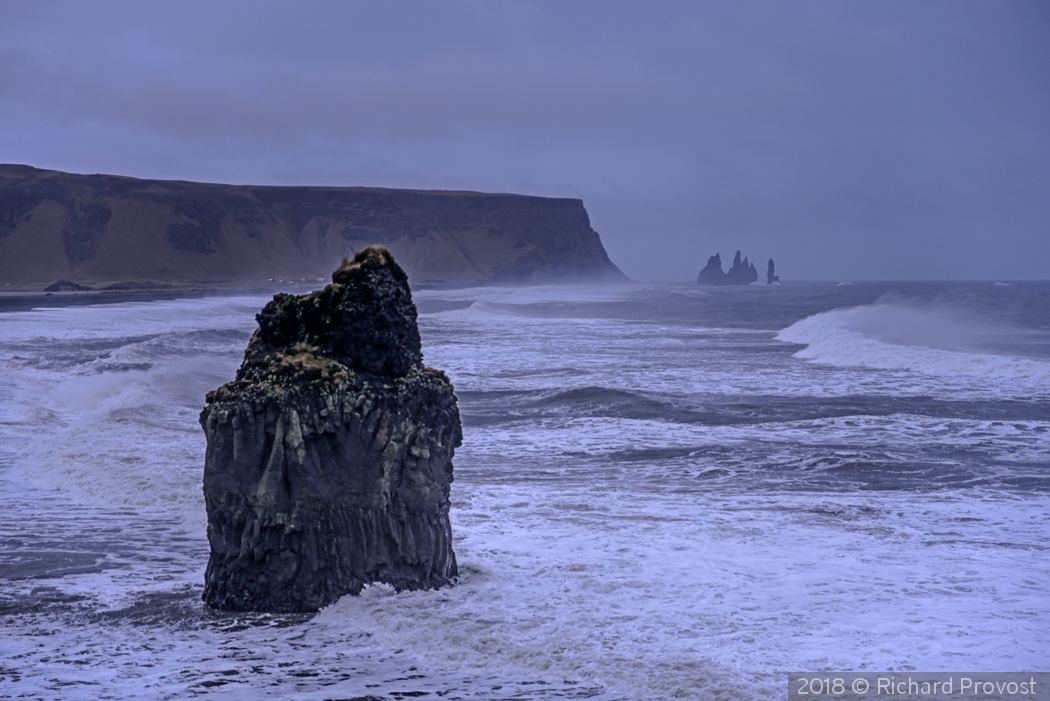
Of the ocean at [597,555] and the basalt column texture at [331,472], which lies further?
Result: the basalt column texture at [331,472]

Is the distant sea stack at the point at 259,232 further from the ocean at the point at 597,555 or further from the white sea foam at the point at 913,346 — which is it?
the ocean at the point at 597,555

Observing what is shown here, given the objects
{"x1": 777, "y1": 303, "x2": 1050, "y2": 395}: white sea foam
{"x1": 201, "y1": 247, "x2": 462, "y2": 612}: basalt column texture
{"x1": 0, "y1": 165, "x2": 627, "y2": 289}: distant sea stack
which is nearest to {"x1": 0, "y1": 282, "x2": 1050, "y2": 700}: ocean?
{"x1": 201, "y1": 247, "x2": 462, "y2": 612}: basalt column texture

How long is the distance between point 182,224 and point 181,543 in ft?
467

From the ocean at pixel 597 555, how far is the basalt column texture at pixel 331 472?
7.1 inches

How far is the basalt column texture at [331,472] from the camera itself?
19.0ft

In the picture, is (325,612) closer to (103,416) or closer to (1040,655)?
(1040,655)

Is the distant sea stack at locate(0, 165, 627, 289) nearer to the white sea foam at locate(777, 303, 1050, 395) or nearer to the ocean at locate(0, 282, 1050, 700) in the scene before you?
the white sea foam at locate(777, 303, 1050, 395)

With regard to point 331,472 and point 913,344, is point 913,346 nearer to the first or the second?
point 913,344

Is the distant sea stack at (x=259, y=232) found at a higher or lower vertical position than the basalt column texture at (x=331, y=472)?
higher

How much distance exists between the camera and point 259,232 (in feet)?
502

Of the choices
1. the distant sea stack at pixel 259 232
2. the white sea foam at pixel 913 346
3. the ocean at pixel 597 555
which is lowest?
the ocean at pixel 597 555

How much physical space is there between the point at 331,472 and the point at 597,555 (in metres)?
2.04

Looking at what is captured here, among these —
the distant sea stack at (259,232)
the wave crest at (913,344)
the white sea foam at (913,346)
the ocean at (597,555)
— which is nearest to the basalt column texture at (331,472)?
the ocean at (597,555)

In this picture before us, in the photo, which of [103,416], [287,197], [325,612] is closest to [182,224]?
[287,197]
